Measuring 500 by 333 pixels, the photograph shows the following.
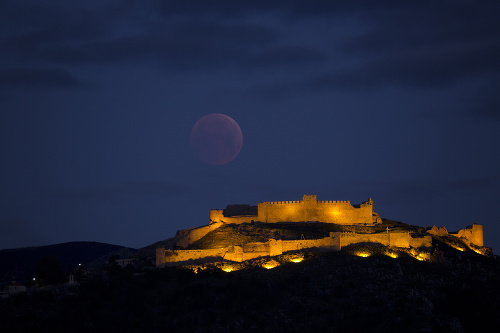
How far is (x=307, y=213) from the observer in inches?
4365

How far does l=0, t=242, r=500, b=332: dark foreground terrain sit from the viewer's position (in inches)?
3031

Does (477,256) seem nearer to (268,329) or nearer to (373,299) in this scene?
(373,299)

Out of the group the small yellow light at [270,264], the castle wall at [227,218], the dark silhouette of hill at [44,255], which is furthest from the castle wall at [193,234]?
the dark silhouette of hill at [44,255]

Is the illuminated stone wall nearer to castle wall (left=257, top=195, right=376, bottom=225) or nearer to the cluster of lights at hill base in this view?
the cluster of lights at hill base

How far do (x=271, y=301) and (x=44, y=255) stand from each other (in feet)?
306

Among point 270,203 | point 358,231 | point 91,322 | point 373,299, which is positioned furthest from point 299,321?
point 270,203

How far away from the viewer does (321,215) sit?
111m

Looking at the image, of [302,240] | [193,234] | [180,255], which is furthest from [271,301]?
[193,234]

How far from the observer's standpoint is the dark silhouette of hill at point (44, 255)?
489 ft

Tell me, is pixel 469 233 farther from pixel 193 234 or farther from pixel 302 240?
pixel 193 234

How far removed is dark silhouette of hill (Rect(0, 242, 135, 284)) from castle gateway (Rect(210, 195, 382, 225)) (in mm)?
40884

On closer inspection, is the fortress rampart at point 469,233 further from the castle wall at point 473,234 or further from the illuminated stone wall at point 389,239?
the illuminated stone wall at point 389,239

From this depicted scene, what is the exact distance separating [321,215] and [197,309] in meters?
35.5

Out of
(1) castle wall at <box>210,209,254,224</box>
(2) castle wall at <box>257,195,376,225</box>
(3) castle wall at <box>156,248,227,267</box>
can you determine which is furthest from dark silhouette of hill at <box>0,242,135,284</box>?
(3) castle wall at <box>156,248,227,267</box>
